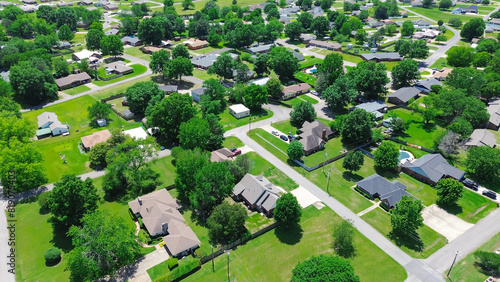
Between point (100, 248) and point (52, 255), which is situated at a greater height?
point (100, 248)

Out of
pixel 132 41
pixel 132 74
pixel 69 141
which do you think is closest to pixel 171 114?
pixel 69 141

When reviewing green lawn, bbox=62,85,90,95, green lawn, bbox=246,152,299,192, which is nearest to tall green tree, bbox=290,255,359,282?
green lawn, bbox=246,152,299,192

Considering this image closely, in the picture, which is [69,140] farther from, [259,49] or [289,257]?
[259,49]

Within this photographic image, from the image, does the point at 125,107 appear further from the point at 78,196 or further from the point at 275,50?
the point at 275,50

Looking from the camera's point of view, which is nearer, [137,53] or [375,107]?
[375,107]

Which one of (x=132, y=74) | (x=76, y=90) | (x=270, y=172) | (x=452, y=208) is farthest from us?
(x=132, y=74)

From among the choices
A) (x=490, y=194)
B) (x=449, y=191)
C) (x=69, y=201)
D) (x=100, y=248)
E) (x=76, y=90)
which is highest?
(x=69, y=201)

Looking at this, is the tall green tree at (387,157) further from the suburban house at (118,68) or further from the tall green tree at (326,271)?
the suburban house at (118,68)
